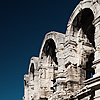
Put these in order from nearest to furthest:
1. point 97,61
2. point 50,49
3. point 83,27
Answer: point 97,61, point 83,27, point 50,49

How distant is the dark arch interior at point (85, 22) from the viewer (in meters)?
10.6

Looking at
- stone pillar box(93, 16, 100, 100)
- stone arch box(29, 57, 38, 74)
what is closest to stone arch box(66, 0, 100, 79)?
stone pillar box(93, 16, 100, 100)

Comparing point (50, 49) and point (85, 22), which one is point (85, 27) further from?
point (50, 49)

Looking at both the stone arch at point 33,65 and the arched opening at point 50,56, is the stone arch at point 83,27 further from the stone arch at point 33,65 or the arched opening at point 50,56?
the stone arch at point 33,65

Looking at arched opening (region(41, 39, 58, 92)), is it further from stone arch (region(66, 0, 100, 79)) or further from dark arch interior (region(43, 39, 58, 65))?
stone arch (region(66, 0, 100, 79))

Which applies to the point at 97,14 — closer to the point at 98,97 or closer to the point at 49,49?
the point at 98,97

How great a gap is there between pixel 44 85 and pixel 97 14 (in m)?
5.86

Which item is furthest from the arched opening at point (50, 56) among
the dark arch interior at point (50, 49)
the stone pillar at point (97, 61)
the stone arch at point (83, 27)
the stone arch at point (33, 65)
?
the stone pillar at point (97, 61)

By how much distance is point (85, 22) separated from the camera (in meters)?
11.1

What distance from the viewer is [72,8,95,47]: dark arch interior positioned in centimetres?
1064

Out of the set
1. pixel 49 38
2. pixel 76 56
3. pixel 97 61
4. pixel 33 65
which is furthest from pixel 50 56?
pixel 97 61

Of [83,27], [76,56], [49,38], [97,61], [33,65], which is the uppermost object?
[49,38]

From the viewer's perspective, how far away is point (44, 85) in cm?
1312

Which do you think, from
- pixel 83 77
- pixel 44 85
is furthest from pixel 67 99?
pixel 44 85
